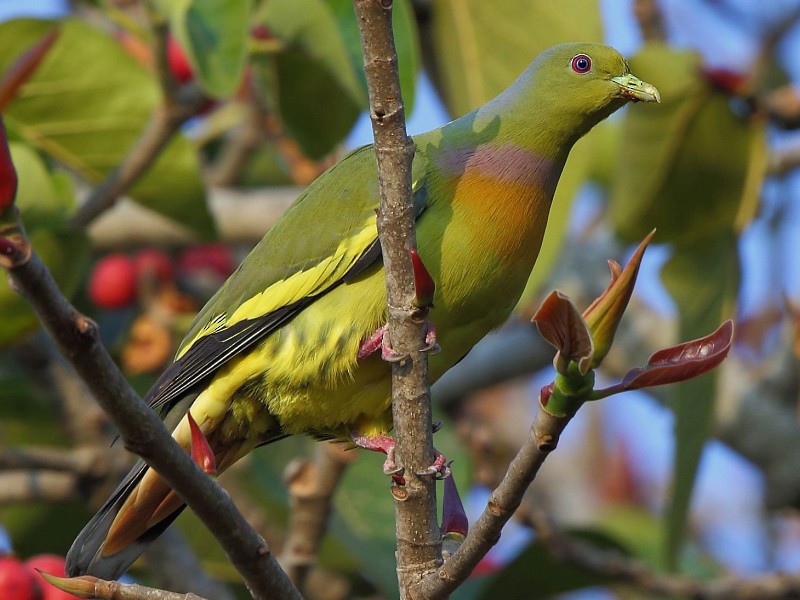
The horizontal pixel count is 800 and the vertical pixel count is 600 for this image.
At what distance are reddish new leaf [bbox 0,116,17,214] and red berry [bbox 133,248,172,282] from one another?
10.2 feet

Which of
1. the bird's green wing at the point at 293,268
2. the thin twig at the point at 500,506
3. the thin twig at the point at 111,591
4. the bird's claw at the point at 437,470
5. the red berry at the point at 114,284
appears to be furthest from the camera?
the red berry at the point at 114,284

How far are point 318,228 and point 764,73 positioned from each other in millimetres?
2909

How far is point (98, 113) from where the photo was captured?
3984mm

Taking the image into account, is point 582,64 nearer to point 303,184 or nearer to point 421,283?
point 421,283

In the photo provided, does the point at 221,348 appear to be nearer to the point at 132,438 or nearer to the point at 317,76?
the point at 132,438

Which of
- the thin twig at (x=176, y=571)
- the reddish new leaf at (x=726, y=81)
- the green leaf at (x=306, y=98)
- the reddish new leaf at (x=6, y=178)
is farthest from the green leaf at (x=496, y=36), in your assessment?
the reddish new leaf at (x=6, y=178)

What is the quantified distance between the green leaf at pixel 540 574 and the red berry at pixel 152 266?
6.05 feet

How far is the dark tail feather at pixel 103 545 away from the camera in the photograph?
254cm

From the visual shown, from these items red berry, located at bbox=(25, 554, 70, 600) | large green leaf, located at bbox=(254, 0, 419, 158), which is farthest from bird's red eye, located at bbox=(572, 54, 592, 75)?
red berry, located at bbox=(25, 554, 70, 600)

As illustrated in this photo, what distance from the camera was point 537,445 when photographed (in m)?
1.66

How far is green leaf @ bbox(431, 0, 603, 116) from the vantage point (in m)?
3.69

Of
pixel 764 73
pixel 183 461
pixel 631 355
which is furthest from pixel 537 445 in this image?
pixel 764 73

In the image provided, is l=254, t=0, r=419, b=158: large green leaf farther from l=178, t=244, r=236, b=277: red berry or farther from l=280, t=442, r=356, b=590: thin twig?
l=178, t=244, r=236, b=277: red berry

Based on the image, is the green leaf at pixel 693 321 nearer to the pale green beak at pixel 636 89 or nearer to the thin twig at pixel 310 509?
the pale green beak at pixel 636 89
